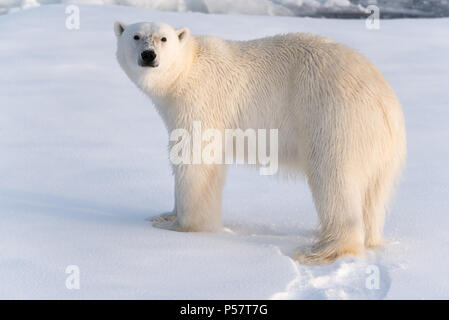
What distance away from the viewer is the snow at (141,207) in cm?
351

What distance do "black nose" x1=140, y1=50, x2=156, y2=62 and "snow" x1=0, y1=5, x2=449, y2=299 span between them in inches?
42.0

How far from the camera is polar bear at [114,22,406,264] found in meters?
4.03

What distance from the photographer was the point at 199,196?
446 centimetres

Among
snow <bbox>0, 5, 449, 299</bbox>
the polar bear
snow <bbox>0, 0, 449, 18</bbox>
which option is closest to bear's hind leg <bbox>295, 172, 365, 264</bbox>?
the polar bear

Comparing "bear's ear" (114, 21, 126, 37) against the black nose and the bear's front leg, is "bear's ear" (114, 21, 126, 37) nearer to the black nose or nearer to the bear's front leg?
the black nose

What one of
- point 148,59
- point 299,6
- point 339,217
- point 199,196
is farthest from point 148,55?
point 299,6

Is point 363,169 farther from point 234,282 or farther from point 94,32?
point 94,32

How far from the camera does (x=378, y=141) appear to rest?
407cm

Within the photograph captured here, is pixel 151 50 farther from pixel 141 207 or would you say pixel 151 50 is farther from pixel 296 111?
pixel 141 207

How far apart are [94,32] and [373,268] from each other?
358 inches

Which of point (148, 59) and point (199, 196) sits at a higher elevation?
point (148, 59)

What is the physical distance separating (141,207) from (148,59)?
1.34m

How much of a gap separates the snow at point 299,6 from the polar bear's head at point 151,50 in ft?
32.0

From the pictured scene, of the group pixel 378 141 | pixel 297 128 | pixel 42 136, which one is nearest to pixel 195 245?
pixel 297 128
